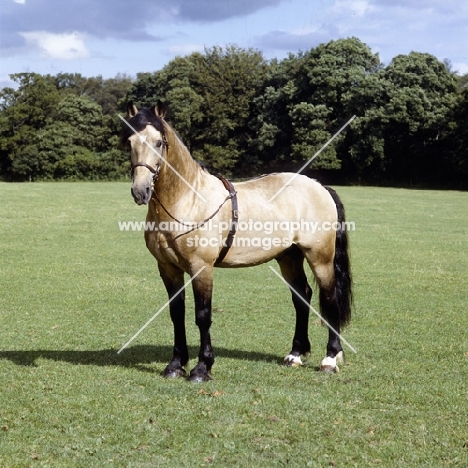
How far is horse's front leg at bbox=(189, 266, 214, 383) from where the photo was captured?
6285mm

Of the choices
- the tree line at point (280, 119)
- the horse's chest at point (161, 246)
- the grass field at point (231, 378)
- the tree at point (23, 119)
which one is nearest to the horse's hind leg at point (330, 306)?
the grass field at point (231, 378)

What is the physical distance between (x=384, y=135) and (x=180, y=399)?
161ft

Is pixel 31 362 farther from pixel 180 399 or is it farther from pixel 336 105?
pixel 336 105

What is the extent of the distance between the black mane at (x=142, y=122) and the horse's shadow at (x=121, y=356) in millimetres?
2732

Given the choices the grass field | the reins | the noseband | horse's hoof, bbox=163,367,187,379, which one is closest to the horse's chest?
the reins

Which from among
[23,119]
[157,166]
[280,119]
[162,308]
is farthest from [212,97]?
[157,166]

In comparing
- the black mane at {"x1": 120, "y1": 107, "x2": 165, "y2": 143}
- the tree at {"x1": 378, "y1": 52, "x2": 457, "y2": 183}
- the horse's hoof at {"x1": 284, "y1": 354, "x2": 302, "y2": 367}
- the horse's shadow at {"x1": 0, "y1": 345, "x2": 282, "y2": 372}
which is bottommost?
the horse's shadow at {"x1": 0, "y1": 345, "x2": 282, "y2": 372}

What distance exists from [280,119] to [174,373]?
52.7 metres

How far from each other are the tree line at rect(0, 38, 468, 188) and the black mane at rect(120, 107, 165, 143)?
136ft

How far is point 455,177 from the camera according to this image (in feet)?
164

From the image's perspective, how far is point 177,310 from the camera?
670cm

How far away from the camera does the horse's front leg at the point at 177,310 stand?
21.6 feet

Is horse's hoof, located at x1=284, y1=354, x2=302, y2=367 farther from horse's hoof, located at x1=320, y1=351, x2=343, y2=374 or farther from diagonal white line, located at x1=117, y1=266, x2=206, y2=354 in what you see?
diagonal white line, located at x1=117, y1=266, x2=206, y2=354

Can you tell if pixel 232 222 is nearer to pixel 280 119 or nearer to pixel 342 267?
pixel 342 267
